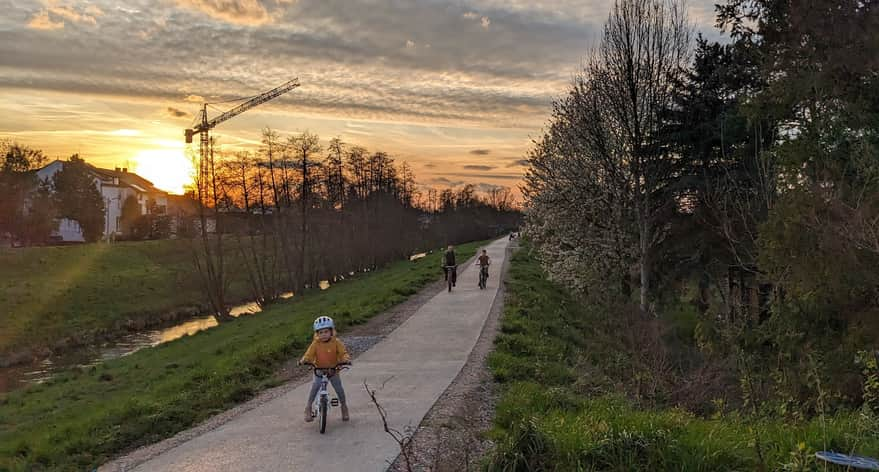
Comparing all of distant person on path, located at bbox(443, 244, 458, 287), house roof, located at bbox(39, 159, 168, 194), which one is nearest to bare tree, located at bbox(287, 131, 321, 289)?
distant person on path, located at bbox(443, 244, 458, 287)

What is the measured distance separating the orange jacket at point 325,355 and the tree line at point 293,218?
30417 mm

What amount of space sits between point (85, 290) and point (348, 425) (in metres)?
40.9

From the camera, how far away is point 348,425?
8164 millimetres

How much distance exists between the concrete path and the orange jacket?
2.61 ft

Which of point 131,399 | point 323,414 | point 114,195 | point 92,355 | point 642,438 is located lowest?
point 92,355

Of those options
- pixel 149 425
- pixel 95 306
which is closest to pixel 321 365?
pixel 149 425

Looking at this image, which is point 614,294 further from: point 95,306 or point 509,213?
point 509,213

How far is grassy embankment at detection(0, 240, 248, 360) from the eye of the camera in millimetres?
33719

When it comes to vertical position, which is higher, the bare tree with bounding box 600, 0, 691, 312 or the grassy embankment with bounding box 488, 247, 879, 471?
the bare tree with bounding box 600, 0, 691, 312

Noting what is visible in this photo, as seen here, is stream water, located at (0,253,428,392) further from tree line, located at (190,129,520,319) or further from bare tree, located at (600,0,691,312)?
bare tree, located at (600,0,691,312)

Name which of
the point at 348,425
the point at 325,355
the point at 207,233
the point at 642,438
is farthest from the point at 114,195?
the point at 642,438

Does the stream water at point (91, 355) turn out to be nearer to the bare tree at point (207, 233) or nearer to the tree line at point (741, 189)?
the bare tree at point (207, 233)

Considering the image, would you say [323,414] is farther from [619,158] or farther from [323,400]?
[619,158]

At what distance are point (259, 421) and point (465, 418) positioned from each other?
9.30ft
